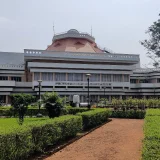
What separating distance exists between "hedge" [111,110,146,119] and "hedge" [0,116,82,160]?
1263cm

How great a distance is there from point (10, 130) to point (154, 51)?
26.8 m

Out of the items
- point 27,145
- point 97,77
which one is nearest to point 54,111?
point 27,145

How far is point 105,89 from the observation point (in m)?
46.2

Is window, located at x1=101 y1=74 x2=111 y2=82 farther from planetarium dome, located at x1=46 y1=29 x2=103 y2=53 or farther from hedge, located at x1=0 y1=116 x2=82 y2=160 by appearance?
hedge, located at x1=0 y1=116 x2=82 y2=160

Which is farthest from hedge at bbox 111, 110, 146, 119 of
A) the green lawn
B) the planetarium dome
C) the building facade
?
the planetarium dome

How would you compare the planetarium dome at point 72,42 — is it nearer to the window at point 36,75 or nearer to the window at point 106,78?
the window at point 106,78

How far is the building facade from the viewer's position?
144 ft

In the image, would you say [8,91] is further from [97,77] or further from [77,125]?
[77,125]

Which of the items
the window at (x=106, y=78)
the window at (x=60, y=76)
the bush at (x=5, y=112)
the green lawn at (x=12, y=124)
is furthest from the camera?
the window at (x=106, y=78)

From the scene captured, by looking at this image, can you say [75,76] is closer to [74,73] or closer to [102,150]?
[74,73]

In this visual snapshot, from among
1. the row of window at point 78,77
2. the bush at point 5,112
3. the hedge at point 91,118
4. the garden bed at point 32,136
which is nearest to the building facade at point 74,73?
the row of window at point 78,77

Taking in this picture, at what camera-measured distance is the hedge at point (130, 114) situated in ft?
75.4

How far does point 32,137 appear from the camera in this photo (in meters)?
7.98

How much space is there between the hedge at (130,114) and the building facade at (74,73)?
19727 mm
